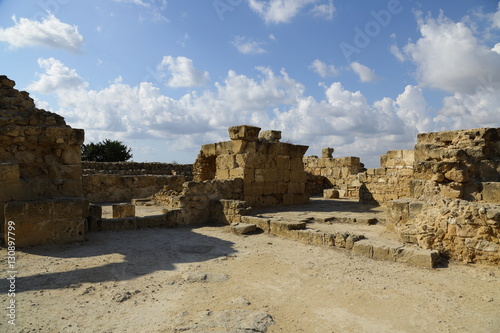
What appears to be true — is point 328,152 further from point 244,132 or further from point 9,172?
point 9,172

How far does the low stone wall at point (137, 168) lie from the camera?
59.7 feet

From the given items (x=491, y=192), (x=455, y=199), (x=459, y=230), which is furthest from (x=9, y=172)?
(x=491, y=192)

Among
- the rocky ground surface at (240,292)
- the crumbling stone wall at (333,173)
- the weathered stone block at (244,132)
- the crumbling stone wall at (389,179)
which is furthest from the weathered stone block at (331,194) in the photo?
the rocky ground surface at (240,292)

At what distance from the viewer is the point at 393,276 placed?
13.8 feet

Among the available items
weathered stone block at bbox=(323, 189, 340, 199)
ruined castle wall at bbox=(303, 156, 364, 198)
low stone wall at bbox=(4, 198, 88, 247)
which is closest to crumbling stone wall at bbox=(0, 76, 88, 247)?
low stone wall at bbox=(4, 198, 88, 247)

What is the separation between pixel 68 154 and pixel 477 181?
8.05 meters

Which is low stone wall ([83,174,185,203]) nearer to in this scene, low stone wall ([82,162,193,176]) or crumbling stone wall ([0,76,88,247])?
low stone wall ([82,162,193,176])

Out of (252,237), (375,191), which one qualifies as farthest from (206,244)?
(375,191)

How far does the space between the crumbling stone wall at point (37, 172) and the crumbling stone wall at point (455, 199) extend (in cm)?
576

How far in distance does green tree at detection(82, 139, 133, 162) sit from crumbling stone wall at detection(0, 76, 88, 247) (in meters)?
25.5

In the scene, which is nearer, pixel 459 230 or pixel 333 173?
pixel 459 230

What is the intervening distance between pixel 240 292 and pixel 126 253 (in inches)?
96.3

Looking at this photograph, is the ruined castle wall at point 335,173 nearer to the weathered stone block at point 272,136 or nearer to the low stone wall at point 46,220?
the weathered stone block at point 272,136

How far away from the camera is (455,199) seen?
16.9 feet
